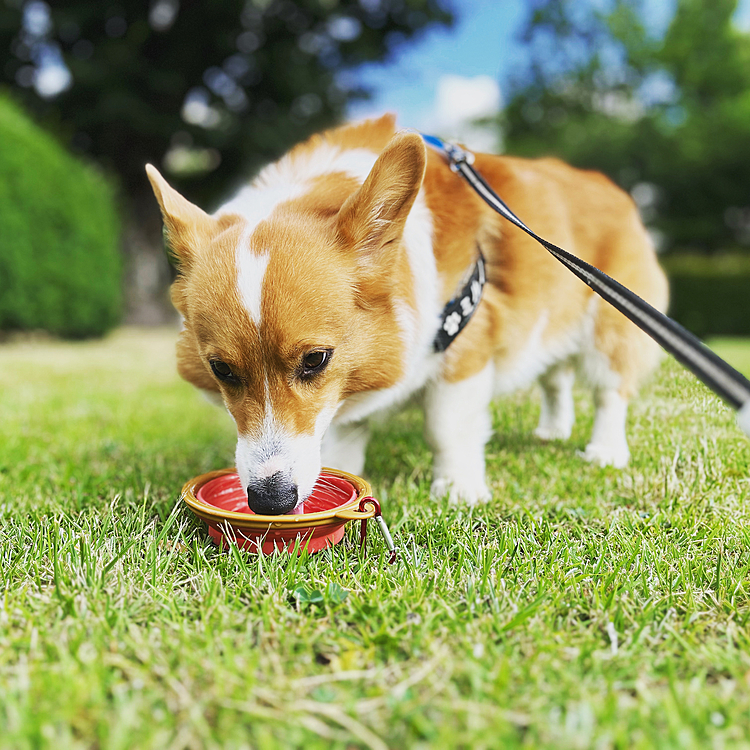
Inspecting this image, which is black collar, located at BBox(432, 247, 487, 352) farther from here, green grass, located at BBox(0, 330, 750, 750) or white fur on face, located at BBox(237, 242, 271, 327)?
white fur on face, located at BBox(237, 242, 271, 327)

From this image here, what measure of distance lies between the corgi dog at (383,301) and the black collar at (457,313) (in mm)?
25

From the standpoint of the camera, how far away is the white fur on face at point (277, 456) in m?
1.81

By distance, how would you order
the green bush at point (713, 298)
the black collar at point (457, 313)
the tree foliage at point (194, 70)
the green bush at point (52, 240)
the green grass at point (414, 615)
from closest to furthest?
1. the green grass at point (414, 615)
2. the black collar at point (457, 313)
3. the green bush at point (52, 240)
4. the tree foliage at point (194, 70)
5. the green bush at point (713, 298)

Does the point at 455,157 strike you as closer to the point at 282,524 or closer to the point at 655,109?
the point at 282,524

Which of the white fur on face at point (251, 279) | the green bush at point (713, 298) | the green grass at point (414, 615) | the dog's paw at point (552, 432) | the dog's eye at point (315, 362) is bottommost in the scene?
the green bush at point (713, 298)

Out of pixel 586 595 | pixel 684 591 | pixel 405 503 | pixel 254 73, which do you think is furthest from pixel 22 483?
pixel 254 73

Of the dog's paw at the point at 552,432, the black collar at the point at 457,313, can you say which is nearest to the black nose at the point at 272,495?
the black collar at the point at 457,313

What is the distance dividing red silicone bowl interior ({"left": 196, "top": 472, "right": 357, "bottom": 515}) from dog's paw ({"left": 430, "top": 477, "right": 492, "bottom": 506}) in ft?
1.57

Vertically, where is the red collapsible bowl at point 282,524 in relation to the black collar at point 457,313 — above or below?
below

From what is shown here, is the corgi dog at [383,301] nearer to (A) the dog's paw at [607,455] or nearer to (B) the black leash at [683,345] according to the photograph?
(A) the dog's paw at [607,455]

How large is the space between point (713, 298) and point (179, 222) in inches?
580

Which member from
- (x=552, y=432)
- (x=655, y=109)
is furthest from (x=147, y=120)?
(x=655, y=109)

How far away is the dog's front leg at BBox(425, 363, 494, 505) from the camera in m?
2.56

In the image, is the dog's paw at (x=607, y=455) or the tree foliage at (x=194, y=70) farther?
the tree foliage at (x=194, y=70)
